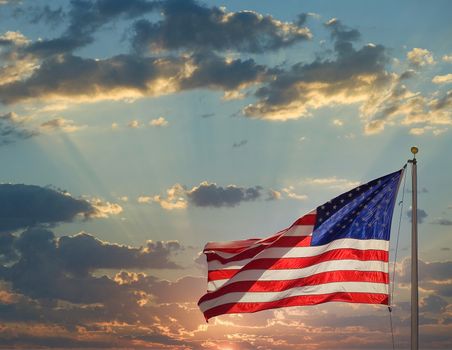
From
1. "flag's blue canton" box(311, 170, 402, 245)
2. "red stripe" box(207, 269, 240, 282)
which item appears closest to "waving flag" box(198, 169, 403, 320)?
"flag's blue canton" box(311, 170, 402, 245)

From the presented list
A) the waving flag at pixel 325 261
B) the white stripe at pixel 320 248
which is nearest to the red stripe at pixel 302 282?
the waving flag at pixel 325 261

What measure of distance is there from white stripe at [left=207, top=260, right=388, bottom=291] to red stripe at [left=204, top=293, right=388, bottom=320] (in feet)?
3.32

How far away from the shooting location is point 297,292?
3694 centimetres

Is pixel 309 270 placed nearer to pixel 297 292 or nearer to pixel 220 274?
pixel 297 292

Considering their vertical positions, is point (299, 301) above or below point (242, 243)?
below

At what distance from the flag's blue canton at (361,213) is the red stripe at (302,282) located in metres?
1.55

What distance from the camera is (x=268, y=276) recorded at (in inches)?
1475

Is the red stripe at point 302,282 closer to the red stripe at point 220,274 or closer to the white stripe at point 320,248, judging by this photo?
the white stripe at point 320,248

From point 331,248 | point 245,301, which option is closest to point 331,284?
point 331,248

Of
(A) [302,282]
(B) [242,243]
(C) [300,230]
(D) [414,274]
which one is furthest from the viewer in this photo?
(B) [242,243]

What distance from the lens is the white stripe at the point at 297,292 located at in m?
35.8

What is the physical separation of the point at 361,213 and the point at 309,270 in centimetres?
336

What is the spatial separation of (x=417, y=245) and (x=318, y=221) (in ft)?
16.9

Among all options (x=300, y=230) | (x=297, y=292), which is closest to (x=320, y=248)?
(x=300, y=230)
